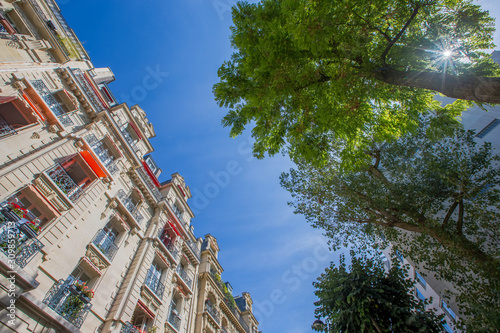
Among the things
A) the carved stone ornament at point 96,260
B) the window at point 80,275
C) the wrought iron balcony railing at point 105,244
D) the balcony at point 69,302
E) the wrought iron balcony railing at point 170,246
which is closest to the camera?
the balcony at point 69,302

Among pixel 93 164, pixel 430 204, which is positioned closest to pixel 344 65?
pixel 430 204

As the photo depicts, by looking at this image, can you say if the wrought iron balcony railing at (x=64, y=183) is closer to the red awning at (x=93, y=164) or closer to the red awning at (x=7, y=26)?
the red awning at (x=93, y=164)

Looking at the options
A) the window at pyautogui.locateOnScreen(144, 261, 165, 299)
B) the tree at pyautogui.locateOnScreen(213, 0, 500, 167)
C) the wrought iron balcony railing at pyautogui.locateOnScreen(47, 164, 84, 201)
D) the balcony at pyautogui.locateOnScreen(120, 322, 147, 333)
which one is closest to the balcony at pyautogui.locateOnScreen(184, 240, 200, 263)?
the window at pyautogui.locateOnScreen(144, 261, 165, 299)

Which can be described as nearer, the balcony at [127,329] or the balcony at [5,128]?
the balcony at [5,128]

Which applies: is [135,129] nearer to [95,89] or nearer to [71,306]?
[95,89]

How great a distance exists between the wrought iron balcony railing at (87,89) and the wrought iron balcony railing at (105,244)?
7633mm

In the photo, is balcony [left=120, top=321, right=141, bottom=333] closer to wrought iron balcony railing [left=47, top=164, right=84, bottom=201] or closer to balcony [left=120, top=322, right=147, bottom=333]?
balcony [left=120, top=322, right=147, bottom=333]

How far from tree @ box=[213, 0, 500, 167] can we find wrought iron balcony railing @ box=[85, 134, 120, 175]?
8.92 m

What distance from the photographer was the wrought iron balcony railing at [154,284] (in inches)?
537

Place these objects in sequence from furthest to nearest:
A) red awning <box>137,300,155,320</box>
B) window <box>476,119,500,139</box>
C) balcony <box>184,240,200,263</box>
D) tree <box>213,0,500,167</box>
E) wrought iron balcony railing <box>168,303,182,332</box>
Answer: balcony <box>184,240,200,263</box> → window <box>476,119,500,139</box> → wrought iron balcony railing <box>168,303,182,332</box> → red awning <box>137,300,155,320</box> → tree <box>213,0,500,167</box>

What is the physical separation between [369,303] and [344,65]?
29.4 feet

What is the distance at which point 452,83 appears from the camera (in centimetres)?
587

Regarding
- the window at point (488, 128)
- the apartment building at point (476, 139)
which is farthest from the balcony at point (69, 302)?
the window at point (488, 128)

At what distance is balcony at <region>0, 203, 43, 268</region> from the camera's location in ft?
Result: 24.7
